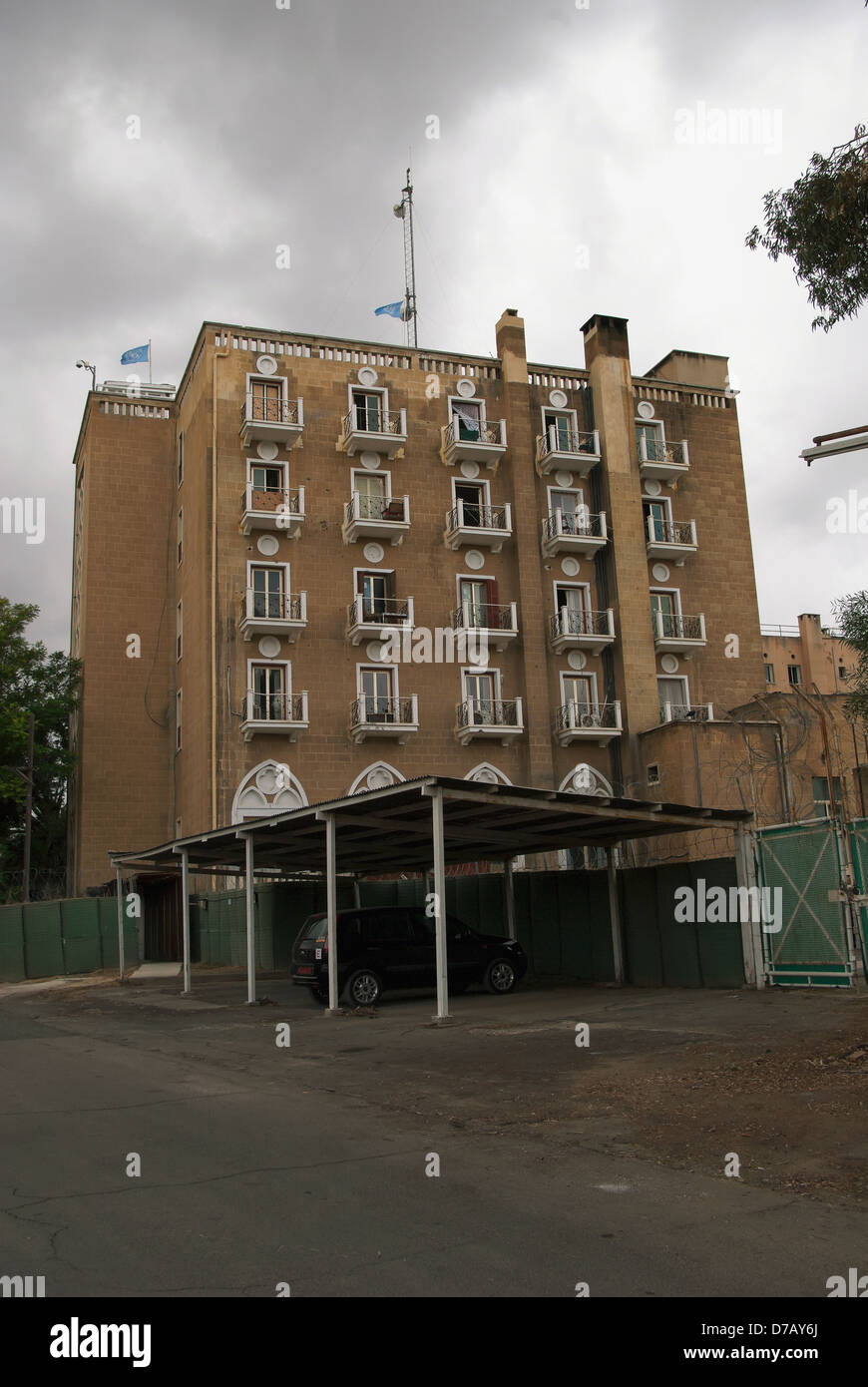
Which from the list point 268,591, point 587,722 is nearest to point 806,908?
point 587,722

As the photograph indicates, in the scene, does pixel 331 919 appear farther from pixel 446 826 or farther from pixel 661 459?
pixel 661 459

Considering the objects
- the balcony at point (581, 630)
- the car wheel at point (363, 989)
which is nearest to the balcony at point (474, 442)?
the balcony at point (581, 630)

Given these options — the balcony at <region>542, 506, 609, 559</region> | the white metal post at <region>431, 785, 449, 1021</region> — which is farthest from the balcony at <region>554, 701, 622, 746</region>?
the white metal post at <region>431, 785, 449, 1021</region>

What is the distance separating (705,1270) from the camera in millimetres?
5344

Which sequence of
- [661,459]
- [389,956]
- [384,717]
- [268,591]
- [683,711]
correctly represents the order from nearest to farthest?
[389,956], [384,717], [268,591], [683,711], [661,459]

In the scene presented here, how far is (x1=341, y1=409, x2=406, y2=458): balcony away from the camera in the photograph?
42.0 meters

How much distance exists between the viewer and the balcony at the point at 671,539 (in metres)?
45.4

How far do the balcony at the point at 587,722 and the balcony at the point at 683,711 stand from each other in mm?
2207

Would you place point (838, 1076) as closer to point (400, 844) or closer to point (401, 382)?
point (400, 844)

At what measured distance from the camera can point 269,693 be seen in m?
40.1

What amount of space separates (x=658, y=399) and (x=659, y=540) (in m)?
6.73

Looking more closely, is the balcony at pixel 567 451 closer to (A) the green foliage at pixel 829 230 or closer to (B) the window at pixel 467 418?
(B) the window at pixel 467 418

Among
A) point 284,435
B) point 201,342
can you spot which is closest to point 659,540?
point 284,435

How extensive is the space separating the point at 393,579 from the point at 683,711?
12.4 meters
